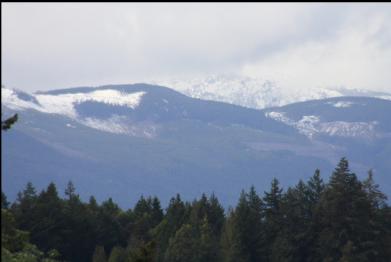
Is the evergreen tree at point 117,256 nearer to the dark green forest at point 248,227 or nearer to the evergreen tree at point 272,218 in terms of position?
the dark green forest at point 248,227

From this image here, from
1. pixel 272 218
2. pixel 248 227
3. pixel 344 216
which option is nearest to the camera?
pixel 344 216

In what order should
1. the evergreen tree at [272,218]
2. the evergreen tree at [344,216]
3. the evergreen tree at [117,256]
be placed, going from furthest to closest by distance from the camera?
the evergreen tree at [272,218]
the evergreen tree at [117,256]
the evergreen tree at [344,216]

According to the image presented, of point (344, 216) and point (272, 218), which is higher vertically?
point (272, 218)

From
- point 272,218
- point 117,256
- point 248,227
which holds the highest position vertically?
point 272,218

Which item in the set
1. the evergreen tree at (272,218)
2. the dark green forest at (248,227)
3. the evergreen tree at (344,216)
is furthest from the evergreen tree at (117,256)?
the evergreen tree at (344,216)

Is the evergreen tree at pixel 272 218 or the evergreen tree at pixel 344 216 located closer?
the evergreen tree at pixel 344 216

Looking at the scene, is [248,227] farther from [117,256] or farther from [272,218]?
[117,256]

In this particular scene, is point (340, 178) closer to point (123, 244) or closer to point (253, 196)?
point (253, 196)

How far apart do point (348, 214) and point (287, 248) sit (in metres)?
5.83

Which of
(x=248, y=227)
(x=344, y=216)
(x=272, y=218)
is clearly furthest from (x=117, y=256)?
(x=344, y=216)

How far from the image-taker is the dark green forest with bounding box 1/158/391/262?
55.9 m

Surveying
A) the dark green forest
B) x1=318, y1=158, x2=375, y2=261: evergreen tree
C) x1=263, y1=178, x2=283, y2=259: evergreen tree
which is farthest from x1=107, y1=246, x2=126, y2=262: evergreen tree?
x1=318, y1=158, x2=375, y2=261: evergreen tree

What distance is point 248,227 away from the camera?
6291 cm

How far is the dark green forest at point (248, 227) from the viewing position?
183ft
